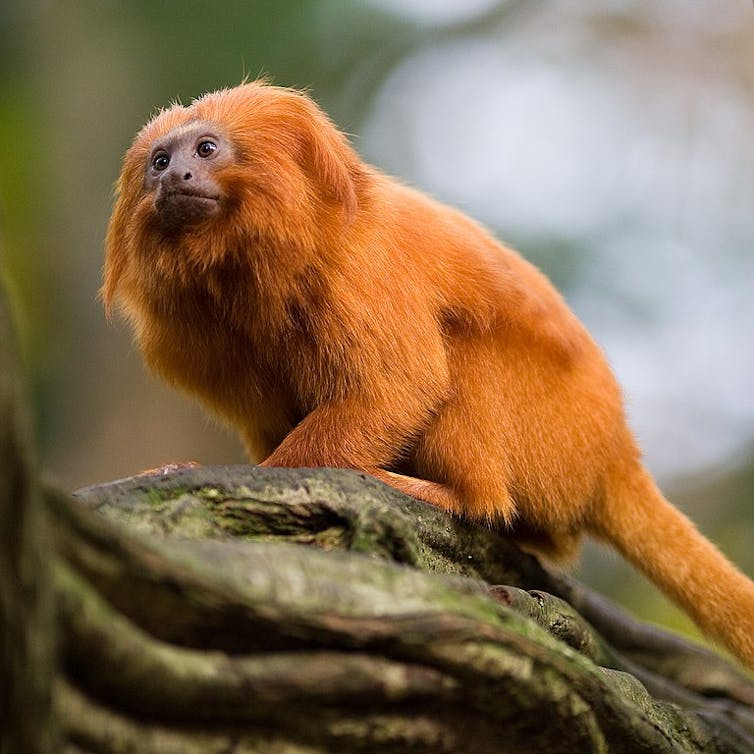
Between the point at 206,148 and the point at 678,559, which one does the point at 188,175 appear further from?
the point at 678,559

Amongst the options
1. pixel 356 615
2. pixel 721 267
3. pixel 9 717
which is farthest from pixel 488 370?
pixel 721 267

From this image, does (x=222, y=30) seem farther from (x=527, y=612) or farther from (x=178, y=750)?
(x=178, y=750)

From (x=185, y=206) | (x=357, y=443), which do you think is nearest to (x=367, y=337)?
(x=357, y=443)

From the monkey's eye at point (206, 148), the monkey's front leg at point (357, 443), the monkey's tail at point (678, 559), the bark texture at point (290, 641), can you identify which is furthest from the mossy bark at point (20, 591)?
the monkey's tail at point (678, 559)

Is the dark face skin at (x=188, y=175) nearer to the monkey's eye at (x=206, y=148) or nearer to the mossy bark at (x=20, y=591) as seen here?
the monkey's eye at (x=206, y=148)

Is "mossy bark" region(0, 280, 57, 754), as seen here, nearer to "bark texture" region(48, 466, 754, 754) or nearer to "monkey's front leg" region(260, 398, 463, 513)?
"bark texture" region(48, 466, 754, 754)

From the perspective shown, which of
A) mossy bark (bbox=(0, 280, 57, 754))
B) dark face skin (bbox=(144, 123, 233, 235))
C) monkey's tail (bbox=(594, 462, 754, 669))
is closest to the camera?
mossy bark (bbox=(0, 280, 57, 754))

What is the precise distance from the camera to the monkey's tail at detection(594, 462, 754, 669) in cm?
341

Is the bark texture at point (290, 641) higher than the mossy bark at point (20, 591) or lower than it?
lower

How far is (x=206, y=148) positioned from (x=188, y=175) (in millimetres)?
139

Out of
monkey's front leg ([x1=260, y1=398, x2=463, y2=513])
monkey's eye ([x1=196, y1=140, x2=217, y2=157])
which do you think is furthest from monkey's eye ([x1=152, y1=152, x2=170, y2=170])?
monkey's front leg ([x1=260, y1=398, x2=463, y2=513])

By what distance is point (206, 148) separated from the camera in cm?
312

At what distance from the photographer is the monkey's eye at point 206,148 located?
3109 millimetres

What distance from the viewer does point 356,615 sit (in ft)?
5.66
